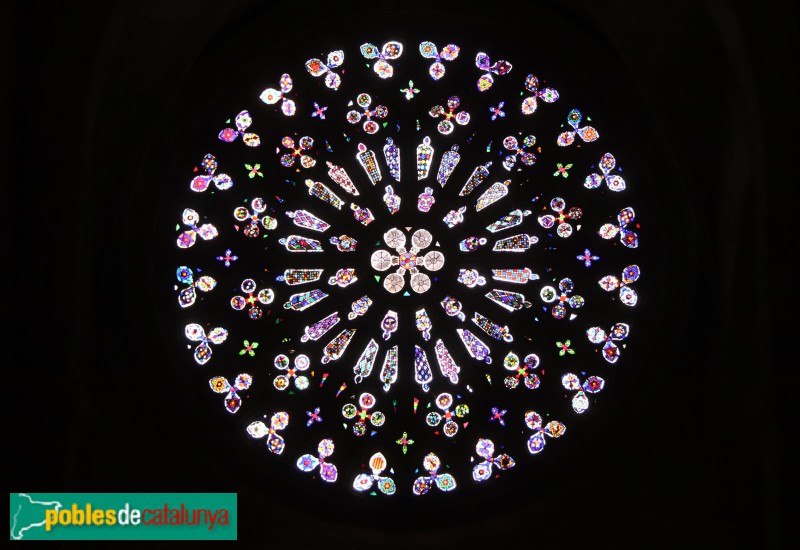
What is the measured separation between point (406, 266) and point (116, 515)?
3595mm

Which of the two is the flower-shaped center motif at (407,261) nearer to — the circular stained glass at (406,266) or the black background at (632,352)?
the circular stained glass at (406,266)

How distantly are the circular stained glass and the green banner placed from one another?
35.9 inches

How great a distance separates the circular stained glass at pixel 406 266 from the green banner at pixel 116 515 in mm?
912

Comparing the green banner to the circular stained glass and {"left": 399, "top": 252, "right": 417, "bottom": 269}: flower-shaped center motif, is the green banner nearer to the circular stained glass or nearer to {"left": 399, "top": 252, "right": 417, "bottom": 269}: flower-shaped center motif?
the circular stained glass

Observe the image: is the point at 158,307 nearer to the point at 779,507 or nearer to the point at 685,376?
the point at 685,376

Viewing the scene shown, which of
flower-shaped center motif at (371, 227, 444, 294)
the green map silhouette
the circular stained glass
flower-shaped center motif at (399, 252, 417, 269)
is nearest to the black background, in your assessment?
the circular stained glass

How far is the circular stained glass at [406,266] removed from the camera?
37.5 feet

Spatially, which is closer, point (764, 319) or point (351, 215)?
point (764, 319)

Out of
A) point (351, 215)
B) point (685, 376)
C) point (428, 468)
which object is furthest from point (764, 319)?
point (351, 215)

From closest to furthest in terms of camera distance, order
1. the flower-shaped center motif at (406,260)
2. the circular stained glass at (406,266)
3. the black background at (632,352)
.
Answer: the black background at (632,352) → the circular stained glass at (406,266) → the flower-shaped center motif at (406,260)

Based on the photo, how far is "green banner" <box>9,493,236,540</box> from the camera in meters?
8.67

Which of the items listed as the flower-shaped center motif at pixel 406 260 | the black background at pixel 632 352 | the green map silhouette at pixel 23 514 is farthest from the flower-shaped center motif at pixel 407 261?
the green map silhouette at pixel 23 514

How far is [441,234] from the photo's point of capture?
39.3 feet

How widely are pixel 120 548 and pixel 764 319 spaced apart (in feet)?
18.3
